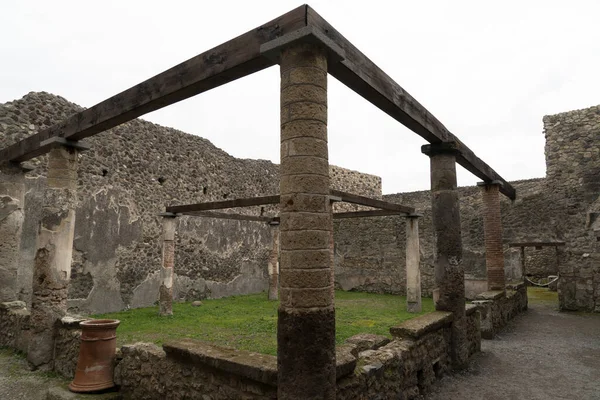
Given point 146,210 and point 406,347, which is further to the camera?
point 146,210

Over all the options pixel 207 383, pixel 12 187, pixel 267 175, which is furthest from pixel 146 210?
pixel 207 383

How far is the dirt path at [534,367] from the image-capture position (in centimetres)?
495

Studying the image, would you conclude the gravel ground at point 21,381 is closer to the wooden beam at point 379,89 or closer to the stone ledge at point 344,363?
the stone ledge at point 344,363

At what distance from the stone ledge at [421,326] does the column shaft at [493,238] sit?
4.55 metres

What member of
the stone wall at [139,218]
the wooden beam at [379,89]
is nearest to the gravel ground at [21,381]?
the stone wall at [139,218]

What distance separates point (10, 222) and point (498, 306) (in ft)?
33.2

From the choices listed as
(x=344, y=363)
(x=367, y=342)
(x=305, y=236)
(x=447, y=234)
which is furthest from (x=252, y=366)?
(x=447, y=234)

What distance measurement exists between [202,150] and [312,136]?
37.4ft

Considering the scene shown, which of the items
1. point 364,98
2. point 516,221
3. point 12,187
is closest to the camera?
point 364,98

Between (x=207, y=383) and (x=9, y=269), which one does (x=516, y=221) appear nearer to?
(x=207, y=383)

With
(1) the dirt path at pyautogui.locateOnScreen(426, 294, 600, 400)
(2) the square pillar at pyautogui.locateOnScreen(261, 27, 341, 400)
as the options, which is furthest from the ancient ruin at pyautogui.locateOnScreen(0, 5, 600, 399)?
(1) the dirt path at pyautogui.locateOnScreen(426, 294, 600, 400)

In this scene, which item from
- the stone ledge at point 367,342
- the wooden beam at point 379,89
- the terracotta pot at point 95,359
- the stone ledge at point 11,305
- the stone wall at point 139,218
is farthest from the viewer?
the stone wall at point 139,218

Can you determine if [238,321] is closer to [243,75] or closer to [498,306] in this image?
[498,306]

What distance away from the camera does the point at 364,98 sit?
435 centimetres
